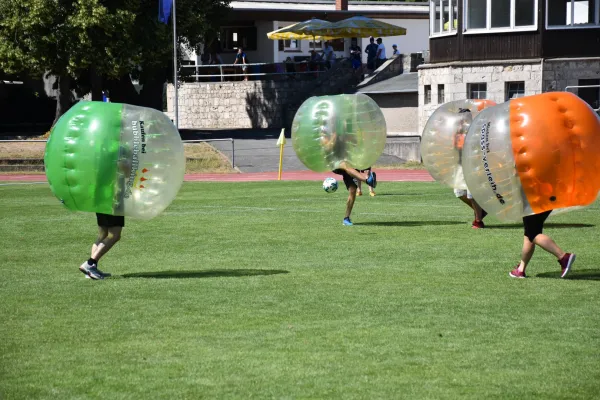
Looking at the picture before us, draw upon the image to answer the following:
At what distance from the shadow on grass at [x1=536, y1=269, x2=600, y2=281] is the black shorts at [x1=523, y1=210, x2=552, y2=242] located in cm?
67

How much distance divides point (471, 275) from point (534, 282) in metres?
0.83

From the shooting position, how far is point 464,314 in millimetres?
9797

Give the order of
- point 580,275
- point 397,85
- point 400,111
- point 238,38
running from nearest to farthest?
point 580,275 < point 400,111 < point 397,85 < point 238,38

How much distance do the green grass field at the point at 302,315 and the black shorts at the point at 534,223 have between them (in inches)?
21.3

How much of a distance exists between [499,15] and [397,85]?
11.3 metres

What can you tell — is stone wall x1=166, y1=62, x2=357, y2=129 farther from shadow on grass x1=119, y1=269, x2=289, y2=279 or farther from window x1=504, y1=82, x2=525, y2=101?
shadow on grass x1=119, y1=269, x2=289, y2=279

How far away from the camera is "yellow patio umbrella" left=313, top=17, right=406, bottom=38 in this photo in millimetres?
49781

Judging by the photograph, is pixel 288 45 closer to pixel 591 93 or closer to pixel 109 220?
pixel 591 93

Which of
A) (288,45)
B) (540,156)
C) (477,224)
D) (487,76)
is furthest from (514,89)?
(288,45)

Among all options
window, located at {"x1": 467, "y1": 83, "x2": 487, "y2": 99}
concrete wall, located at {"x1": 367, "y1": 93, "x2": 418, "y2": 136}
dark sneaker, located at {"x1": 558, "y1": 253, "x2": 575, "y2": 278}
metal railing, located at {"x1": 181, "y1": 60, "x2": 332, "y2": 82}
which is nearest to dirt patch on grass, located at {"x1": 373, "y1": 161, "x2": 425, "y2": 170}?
window, located at {"x1": 467, "y1": 83, "x2": 487, "y2": 99}

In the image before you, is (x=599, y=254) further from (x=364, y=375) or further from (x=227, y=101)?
(x=227, y=101)

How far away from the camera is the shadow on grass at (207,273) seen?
12539 millimetres

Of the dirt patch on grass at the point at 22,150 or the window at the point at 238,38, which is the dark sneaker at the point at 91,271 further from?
the window at the point at 238,38

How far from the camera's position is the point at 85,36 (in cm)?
3853
